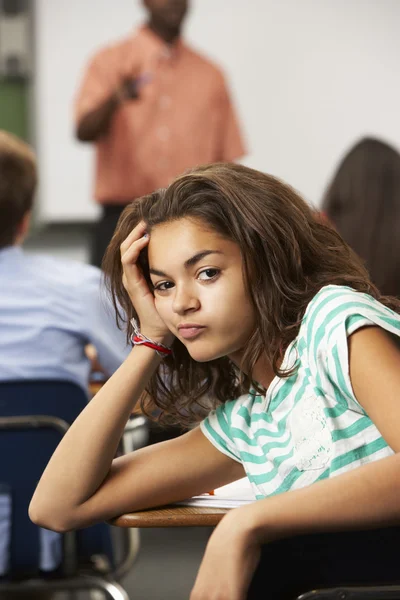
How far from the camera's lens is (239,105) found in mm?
4945

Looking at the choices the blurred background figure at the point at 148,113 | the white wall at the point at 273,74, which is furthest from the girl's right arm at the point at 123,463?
the white wall at the point at 273,74

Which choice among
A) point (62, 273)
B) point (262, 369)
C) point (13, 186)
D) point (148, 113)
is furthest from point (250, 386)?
point (148, 113)

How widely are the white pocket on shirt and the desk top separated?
0.40ft

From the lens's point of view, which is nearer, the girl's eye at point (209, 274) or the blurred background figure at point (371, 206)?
the girl's eye at point (209, 274)

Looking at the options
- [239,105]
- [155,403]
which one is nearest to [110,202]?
[239,105]

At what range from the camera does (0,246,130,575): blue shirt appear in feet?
6.87

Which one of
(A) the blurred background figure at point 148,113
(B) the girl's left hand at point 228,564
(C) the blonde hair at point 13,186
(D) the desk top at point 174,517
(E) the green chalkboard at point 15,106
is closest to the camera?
(B) the girl's left hand at point 228,564

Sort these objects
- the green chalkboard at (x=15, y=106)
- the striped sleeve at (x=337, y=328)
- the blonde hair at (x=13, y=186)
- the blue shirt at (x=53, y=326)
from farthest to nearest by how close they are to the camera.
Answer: the green chalkboard at (x=15, y=106)
the blonde hair at (x=13, y=186)
the blue shirt at (x=53, y=326)
the striped sleeve at (x=337, y=328)

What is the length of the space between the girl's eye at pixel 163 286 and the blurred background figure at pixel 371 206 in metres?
1.70

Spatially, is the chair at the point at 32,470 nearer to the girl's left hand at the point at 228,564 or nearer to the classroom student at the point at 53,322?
the classroom student at the point at 53,322

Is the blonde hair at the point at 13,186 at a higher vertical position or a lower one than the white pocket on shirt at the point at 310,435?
lower

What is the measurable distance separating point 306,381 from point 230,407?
9.0 inches

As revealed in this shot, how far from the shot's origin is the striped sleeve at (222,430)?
1364mm

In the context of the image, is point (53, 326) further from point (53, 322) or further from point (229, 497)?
point (229, 497)
